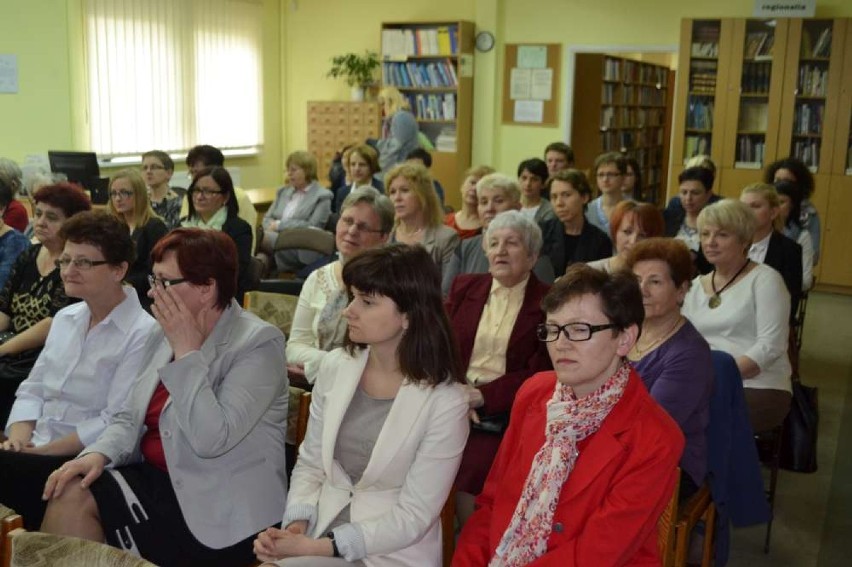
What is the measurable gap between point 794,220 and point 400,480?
15.2 ft

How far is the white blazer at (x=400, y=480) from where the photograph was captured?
81.9 inches

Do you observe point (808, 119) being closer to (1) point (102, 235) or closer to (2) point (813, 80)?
(2) point (813, 80)

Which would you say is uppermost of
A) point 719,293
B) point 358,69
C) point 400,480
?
point 358,69

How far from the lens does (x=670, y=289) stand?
2.74 m

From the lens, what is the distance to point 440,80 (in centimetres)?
996

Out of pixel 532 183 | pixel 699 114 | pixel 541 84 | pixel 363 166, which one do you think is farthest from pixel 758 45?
pixel 363 166

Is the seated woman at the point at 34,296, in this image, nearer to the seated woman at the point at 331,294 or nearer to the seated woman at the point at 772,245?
the seated woman at the point at 331,294

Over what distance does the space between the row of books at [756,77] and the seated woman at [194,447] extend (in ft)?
24.7

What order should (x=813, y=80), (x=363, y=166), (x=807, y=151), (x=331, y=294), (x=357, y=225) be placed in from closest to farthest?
1. (x=331, y=294)
2. (x=357, y=225)
3. (x=363, y=166)
4. (x=813, y=80)
5. (x=807, y=151)

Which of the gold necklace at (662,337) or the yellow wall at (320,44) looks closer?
the gold necklace at (662,337)

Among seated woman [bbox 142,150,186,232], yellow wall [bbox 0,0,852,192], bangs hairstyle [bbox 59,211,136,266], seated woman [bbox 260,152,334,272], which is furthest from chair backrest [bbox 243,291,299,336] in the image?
yellow wall [bbox 0,0,852,192]

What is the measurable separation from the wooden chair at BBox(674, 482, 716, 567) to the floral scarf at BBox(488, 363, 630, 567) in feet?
1.58

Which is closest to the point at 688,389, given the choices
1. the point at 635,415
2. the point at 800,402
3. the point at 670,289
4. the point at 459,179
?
the point at 670,289

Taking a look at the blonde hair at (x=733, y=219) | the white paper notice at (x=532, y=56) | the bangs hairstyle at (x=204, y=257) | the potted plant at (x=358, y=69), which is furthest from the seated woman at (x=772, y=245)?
the potted plant at (x=358, y=69)
